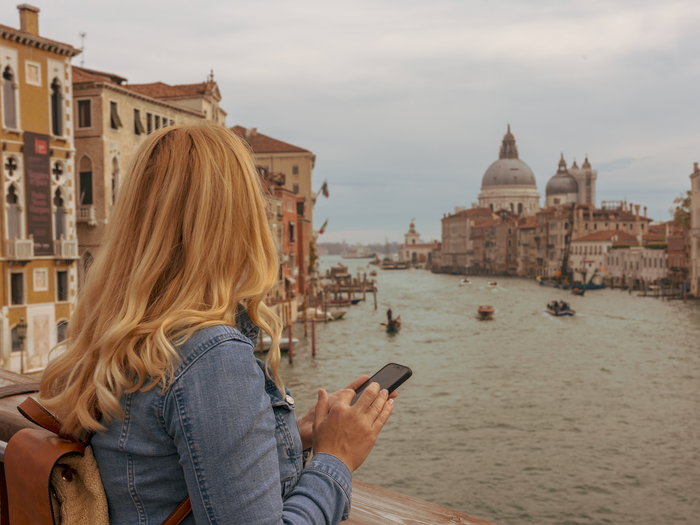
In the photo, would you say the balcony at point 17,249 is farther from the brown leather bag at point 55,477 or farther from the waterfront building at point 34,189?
the brown leather bag at point 55,477

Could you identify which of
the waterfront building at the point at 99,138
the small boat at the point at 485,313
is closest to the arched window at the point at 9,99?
the waterfront building at the point at 99,138

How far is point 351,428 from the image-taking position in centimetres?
106

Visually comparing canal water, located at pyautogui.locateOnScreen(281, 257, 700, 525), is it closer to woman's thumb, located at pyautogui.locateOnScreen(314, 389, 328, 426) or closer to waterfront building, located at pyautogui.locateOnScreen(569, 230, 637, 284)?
woman's thumb, located at pyautogui.locateOnScreen(314, 389, 328, 426)

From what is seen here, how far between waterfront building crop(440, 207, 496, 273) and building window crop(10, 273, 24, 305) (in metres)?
75.5

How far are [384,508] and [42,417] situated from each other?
69 cm

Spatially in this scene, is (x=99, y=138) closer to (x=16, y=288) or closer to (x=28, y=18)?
(x=28, y=18)

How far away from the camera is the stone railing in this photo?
4.11 ft

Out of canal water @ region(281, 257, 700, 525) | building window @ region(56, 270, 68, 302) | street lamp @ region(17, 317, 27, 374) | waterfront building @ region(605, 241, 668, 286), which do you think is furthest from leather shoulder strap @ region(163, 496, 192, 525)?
waterfront building @ region(605, 241, 668, 286)

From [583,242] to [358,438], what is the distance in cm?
6367

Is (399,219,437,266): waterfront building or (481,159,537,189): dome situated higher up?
(481,159,537,189): dome

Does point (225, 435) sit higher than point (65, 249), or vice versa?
point (65, 249)

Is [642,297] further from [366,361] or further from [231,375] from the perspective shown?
[231,375]

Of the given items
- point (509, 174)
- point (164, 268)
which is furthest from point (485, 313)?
point (509, 174)

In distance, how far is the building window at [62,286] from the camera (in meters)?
14.7
